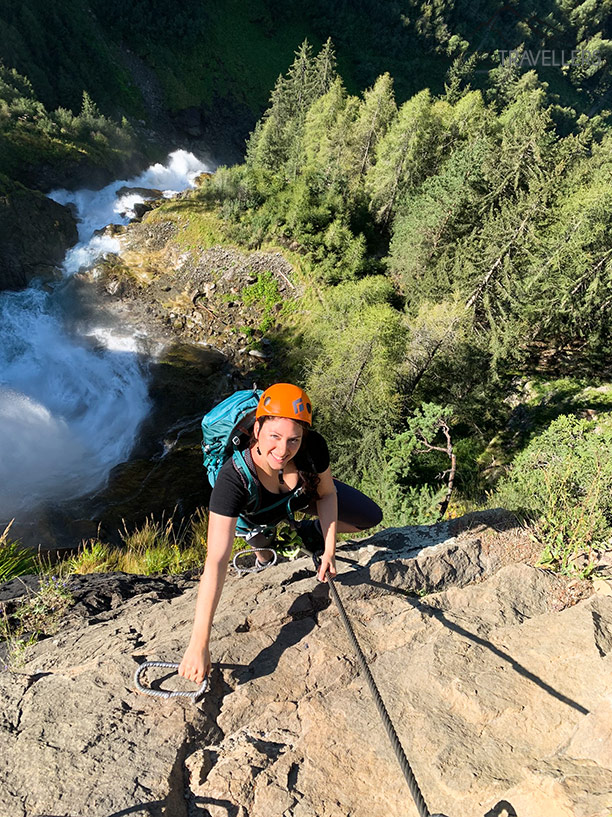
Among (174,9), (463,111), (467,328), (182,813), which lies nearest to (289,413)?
(182,813)

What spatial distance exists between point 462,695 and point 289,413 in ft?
6.61

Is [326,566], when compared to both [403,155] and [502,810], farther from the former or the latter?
[403,155]

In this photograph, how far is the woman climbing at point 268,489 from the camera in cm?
253

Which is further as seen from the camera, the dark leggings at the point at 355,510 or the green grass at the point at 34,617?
the dark leggings at the point at 355,510

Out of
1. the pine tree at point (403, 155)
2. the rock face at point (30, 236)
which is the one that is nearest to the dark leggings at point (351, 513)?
the pine tree at point (403, 155)

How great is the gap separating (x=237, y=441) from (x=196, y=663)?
1353mm

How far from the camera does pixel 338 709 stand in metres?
2.69

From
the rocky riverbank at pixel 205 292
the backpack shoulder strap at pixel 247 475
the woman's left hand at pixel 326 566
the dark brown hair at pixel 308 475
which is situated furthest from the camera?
the rocky riverbank at pixel 205 292

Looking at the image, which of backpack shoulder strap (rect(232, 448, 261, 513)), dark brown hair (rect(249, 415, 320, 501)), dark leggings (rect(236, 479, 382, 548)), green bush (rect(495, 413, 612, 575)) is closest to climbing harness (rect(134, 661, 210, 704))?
backpack shoulder strap (rect(232, 448, 261, 513))

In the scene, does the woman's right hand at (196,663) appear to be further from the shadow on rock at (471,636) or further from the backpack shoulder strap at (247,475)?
the shadow on rock at (471,636)

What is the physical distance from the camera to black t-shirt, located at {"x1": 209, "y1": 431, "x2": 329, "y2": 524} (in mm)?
2707

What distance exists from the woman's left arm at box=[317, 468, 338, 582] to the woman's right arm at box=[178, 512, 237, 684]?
2.90 ft

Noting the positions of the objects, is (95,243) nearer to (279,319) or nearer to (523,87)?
(279,319)

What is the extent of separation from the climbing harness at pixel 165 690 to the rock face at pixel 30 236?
25565mm
